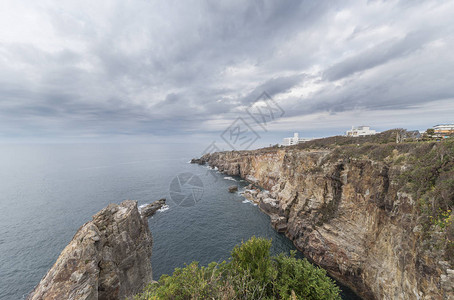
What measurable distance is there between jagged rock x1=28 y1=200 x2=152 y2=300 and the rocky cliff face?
27.2 metres

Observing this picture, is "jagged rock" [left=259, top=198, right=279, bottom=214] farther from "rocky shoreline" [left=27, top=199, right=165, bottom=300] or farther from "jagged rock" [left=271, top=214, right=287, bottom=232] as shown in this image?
"rocky shoreline" [left=27, top=199, right=165, bottom=300]

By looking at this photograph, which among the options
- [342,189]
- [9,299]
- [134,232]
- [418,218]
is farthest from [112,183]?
[418,218]

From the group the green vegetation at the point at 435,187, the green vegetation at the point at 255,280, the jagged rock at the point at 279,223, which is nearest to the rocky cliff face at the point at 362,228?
the jagged rock at the point at 279,223

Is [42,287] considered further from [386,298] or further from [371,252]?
[371,252]

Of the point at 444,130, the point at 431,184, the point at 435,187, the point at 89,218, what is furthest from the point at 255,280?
the point at 444,130

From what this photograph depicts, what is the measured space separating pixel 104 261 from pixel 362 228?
32.5m

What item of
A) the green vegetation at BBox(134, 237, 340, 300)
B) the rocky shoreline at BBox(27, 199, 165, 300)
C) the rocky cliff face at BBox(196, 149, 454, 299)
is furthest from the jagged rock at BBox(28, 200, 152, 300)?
the rocky cliff face at BBox(196, 149, 454, 299)

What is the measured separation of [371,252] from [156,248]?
3445 centimetres

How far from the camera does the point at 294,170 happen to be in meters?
38.5

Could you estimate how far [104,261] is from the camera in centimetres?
1633

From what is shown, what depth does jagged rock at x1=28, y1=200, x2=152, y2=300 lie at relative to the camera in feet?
43.6

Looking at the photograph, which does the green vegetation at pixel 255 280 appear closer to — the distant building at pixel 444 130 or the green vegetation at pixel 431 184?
the green vegetation at pixel 431 184

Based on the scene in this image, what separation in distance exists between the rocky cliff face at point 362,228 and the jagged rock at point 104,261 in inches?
1071

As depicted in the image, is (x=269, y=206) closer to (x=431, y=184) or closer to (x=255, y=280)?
(x=431, y=184)
